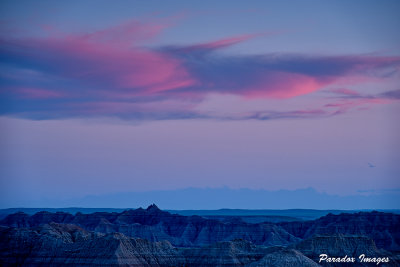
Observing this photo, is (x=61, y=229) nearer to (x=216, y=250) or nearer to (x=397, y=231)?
(x=216, y=250)

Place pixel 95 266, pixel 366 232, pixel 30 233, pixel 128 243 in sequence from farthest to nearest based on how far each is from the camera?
pixel 366 232, pixel 30 233, pixel 128 243, pixel 95 266

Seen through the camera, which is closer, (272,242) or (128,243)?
(128,243)

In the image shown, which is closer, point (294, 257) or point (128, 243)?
point (294, 257)

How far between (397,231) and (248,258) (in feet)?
256

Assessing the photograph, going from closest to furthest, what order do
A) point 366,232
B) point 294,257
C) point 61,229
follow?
point 294,257
point 61,229
point 366,232

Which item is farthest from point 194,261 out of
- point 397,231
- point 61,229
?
point 397,231

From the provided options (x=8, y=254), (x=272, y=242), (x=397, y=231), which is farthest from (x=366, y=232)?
(x=8, y=254)

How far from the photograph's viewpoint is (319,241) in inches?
5118

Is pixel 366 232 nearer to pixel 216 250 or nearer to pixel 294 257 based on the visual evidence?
pixel 216 250

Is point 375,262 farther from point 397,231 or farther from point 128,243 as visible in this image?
point 397,231

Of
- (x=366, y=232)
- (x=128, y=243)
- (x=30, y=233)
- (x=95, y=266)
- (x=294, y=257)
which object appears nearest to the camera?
(x=294, y=257)

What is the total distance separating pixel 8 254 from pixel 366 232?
96.3 meters

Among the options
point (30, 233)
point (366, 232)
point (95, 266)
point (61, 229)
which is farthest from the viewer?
point (366, 232)

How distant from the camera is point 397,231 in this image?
7702 inches
